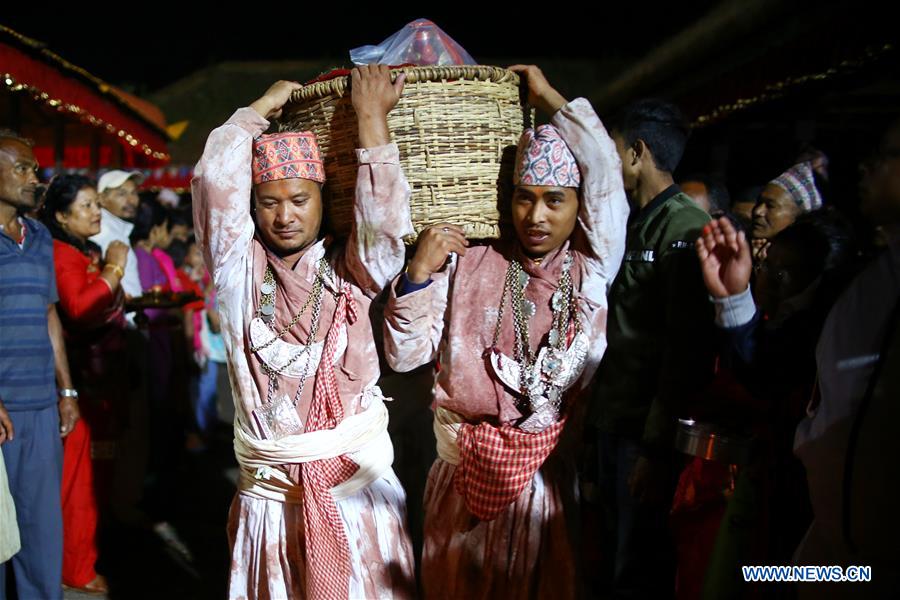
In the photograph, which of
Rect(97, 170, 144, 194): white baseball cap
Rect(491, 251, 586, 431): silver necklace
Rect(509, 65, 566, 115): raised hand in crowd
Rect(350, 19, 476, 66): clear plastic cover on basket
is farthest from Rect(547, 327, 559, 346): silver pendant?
Rect(97, 170, 144, 194): white baseball cap

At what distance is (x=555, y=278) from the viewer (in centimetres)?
245

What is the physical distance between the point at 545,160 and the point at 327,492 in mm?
1248

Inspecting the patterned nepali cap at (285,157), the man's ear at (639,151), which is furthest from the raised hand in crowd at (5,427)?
the man's ear at (639,151)

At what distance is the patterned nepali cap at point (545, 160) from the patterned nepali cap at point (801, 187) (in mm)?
1905

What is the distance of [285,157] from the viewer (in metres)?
2.30

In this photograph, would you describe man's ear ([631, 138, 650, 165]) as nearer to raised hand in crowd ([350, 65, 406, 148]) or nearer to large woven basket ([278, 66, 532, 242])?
large woven basket ([278, 66, 532, 242])

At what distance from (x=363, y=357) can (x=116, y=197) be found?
383 cm

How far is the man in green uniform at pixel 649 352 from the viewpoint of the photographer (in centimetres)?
244

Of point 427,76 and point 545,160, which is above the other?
point 427,76

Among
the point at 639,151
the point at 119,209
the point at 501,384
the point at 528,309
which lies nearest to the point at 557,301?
the point at 528,309

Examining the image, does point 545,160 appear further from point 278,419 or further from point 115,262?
point 115,262

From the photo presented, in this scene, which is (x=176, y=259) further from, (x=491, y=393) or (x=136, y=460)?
(x=491, y=393)

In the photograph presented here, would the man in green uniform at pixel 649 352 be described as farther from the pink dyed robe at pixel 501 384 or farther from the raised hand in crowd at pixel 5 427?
the raised hand in crowd at pixel 5 427

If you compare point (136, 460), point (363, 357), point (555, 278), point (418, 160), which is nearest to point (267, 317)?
point (363, 357)
